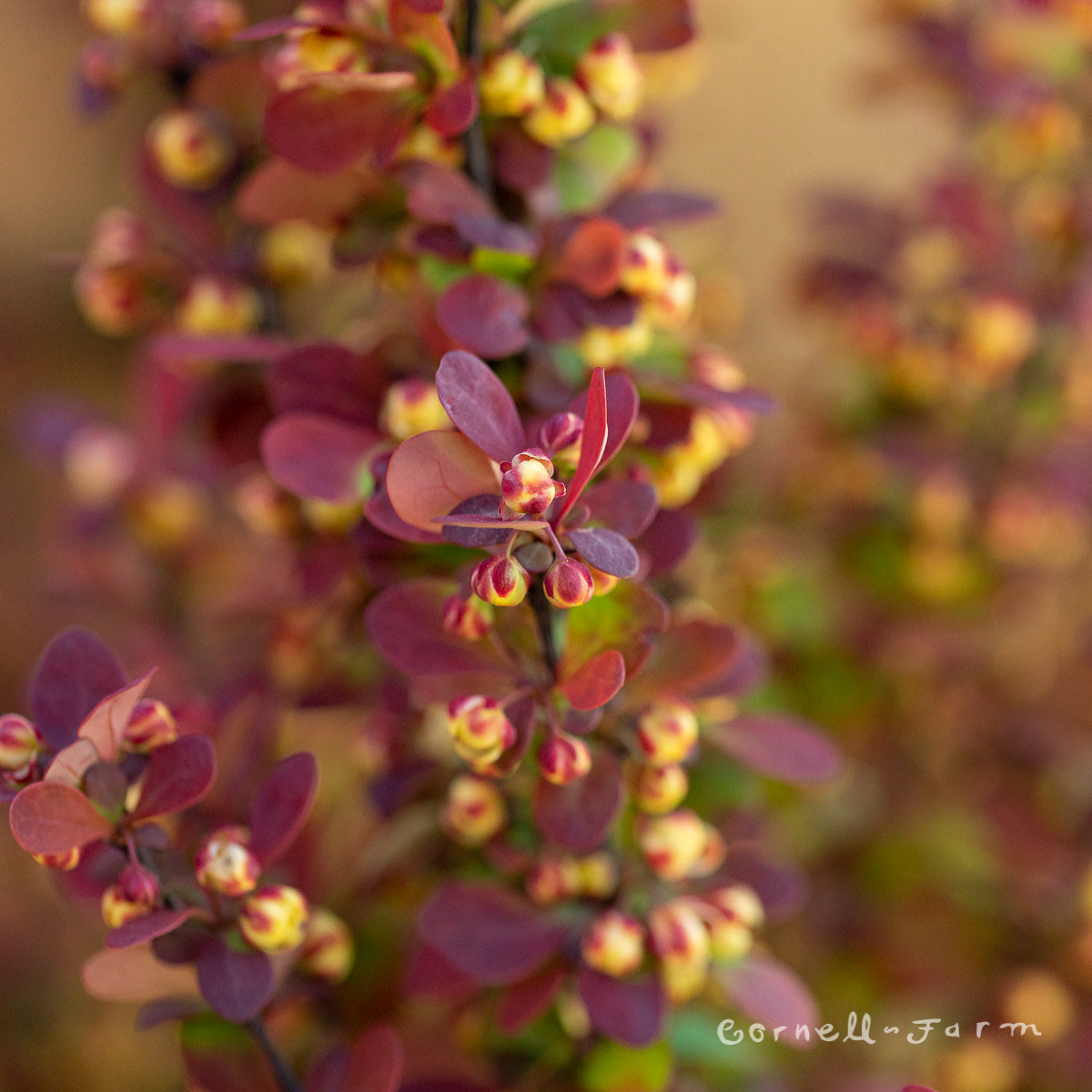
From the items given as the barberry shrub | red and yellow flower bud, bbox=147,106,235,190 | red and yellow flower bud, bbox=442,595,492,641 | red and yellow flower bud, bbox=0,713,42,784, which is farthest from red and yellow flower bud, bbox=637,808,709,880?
red and yellow flower bud, bbox=147,106,235,190

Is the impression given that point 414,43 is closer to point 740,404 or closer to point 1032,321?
point 740,404

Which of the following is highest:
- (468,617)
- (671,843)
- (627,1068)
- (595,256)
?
(595,256)

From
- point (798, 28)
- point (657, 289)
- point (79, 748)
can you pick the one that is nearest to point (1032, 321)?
point (657, 289)

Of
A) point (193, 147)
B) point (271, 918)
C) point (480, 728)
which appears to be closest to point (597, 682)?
point (480, 728)

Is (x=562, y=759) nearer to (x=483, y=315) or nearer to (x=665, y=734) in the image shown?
(x=665, y=734)

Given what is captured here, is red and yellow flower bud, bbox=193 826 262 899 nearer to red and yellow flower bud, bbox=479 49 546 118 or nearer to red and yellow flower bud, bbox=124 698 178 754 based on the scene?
red and yellow flower bud, bbox=124 698 178 754
